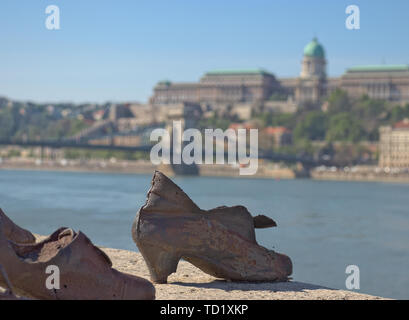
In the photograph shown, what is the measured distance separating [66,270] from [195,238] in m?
1.76

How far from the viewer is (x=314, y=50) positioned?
10256 centimetres

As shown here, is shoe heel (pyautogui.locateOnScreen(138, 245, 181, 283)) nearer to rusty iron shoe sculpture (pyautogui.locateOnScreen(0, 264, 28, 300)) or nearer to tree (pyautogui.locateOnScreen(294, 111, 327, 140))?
rusty iron shoe sculpture (pyautogui.locateOnScreen(0, 264, 28, 300))

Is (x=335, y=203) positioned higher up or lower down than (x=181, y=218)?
lower down

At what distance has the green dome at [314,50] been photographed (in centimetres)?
10229

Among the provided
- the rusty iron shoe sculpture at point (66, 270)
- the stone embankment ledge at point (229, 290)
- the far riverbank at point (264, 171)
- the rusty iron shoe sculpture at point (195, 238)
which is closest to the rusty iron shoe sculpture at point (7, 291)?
the rusty iron shoe sculpture at point (66, 270)

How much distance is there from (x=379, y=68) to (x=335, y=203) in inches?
2651

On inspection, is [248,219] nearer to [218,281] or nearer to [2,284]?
[218,281]

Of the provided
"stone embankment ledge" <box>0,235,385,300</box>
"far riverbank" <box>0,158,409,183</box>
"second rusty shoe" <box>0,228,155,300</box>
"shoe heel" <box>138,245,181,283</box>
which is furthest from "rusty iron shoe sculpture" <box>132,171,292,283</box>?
"far riverbank" <box>0,158,409,183</box>

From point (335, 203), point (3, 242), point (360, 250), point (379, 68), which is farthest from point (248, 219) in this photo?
point (379, 68)

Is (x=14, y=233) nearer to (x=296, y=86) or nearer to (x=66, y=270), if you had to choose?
(x=66, y=270)

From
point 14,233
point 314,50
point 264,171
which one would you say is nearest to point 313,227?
point 14,233

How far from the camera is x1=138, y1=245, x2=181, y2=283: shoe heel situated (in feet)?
20.8

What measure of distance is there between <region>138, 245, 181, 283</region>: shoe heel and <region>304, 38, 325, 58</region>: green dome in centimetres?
9737

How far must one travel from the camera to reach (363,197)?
136 ft
